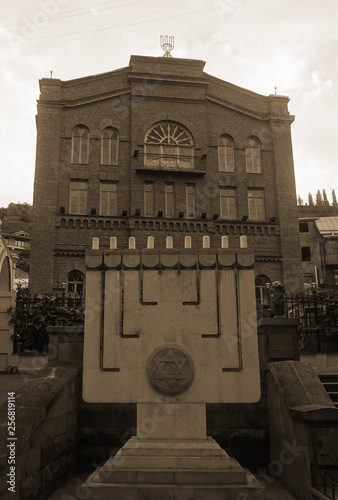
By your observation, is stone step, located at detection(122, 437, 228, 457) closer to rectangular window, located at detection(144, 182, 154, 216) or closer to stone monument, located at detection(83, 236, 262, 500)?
stone monument, located at detection(83, 236, 262, 500)

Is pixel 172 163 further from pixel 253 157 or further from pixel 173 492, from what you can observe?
pixel 173 492

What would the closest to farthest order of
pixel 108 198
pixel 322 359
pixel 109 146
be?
pixel 322 359 → pixel 108 198 → pixel 109 146

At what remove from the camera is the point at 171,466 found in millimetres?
5664

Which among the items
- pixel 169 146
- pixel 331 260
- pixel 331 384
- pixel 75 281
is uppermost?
pixel 169 146

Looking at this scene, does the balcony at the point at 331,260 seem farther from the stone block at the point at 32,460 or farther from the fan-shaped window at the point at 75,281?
the stone block at the point at 32,460

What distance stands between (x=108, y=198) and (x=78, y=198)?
66.7 inches

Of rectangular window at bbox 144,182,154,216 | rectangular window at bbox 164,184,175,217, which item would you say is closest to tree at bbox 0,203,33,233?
rectangular window at bbox 144,182,154,216

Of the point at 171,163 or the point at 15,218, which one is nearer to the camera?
the point at 171,163

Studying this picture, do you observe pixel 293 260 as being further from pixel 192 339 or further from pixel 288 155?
pixel 192 339

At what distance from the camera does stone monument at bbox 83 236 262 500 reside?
6.05 m

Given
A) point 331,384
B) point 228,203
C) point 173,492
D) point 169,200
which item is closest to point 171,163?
point 169,200

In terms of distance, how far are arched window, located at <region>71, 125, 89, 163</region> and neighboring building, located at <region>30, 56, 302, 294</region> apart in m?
0.06

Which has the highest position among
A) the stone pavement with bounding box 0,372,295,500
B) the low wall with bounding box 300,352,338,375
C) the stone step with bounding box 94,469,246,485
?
the low wall with bounding box 300,352,338,375

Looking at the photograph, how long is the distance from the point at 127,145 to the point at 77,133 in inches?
118
